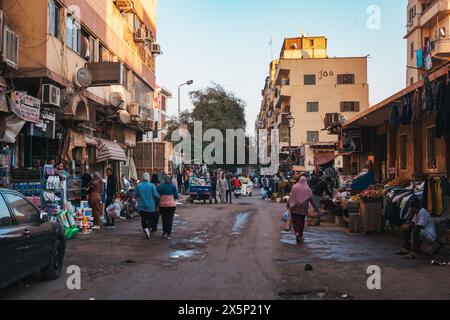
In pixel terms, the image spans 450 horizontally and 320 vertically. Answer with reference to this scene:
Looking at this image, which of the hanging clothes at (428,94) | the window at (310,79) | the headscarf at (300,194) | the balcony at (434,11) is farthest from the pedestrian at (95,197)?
the window at (310,79)

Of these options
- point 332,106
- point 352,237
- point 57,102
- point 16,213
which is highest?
point 332,106

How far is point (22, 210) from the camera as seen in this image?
779cm

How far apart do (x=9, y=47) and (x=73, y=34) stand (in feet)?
18.9

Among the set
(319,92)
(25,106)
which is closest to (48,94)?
(25,106)

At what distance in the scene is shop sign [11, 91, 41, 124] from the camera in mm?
14018

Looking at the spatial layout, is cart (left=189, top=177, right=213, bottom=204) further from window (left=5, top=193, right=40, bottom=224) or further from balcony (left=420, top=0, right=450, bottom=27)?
window (left=5, top=193, right=40, bottom=224)

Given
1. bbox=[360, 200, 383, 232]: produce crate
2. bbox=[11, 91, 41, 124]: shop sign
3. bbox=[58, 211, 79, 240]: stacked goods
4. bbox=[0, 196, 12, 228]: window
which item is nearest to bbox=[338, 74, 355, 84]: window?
bbox=[360, 200, 383, 232]: produce crate

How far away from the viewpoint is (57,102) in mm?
16234

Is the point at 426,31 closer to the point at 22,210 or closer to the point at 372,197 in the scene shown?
the point at 372,197

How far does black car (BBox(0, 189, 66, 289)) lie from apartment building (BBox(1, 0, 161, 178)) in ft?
23.9

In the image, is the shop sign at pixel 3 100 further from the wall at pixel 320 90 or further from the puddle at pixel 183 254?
the wall at pixel 320 90
